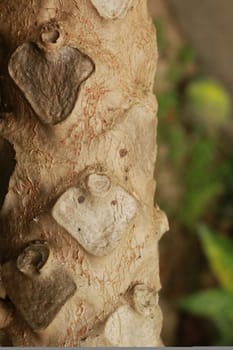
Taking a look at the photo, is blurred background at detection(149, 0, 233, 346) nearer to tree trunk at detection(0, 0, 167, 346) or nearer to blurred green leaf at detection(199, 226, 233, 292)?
blurred green leaf at detection(199, 226, 233, 292)

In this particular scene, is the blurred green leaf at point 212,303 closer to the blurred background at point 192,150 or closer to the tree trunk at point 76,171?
the blurred background at point 192,150

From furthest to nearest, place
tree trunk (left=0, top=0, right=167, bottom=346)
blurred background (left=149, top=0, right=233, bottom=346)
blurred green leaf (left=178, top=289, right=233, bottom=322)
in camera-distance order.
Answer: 1. blurred background (left=149, top=0, right=233, bottom=346)
2. blurred green leaf (left=178, top=289, right=233, bottom=322)
3. tree trunk (left=0, top=0, right=167, bottom=346)

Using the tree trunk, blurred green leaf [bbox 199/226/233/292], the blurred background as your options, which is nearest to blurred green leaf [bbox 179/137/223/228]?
the blurred background

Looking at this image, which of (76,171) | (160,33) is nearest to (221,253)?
(160,33)

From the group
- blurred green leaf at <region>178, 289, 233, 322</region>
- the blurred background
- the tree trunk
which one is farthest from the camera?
the blurred background

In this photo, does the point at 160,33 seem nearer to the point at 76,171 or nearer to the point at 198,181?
the point at 198,181

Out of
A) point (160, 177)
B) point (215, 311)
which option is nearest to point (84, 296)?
point (215, 311)

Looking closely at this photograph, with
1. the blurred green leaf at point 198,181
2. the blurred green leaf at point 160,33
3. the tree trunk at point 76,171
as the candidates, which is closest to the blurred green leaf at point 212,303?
the blurred green leaf at point 198,181

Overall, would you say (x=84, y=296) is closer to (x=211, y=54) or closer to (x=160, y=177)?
(x=160, y=177)
